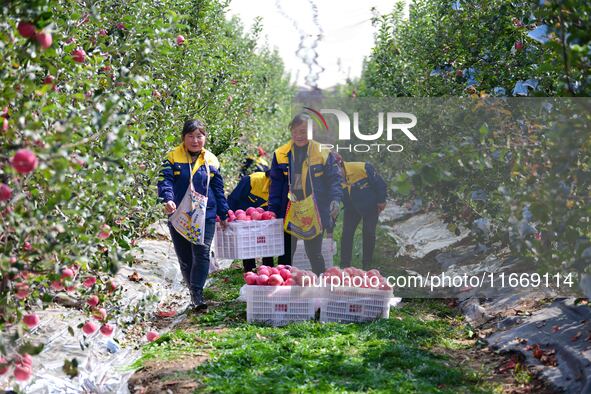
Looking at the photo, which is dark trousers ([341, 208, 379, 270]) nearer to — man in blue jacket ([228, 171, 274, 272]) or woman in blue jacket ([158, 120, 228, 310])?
man in blue jacket ([228, 171, 274, 272])

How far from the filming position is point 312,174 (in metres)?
8.30

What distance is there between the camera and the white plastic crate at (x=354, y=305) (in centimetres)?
762

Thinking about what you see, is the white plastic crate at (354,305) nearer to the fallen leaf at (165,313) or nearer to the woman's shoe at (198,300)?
the woman's shoe at (198,300)

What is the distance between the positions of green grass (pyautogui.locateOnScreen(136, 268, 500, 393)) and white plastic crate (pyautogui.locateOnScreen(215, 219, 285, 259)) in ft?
2.34

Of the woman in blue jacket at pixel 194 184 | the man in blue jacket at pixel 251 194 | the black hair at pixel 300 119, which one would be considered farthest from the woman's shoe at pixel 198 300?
the man in blue jacket at pixel 251 194

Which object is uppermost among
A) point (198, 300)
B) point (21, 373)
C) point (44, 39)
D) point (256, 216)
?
point (44, 39)

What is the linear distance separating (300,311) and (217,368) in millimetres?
1932

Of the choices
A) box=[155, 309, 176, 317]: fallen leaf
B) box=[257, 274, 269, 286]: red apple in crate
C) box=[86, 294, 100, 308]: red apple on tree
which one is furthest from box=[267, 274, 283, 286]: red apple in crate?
box=[86, 294, 100, 308]: red apple on tree

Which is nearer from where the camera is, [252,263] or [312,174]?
[312,174]

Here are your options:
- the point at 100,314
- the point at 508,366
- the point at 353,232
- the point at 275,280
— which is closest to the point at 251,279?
the point at 275,280

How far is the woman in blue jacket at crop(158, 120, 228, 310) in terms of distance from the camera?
791 cm

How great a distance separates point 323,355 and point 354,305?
147 cm

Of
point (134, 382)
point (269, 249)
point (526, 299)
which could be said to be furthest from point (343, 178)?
point (134, 382)

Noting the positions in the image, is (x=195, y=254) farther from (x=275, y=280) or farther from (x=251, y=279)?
(x=275, y=280)
